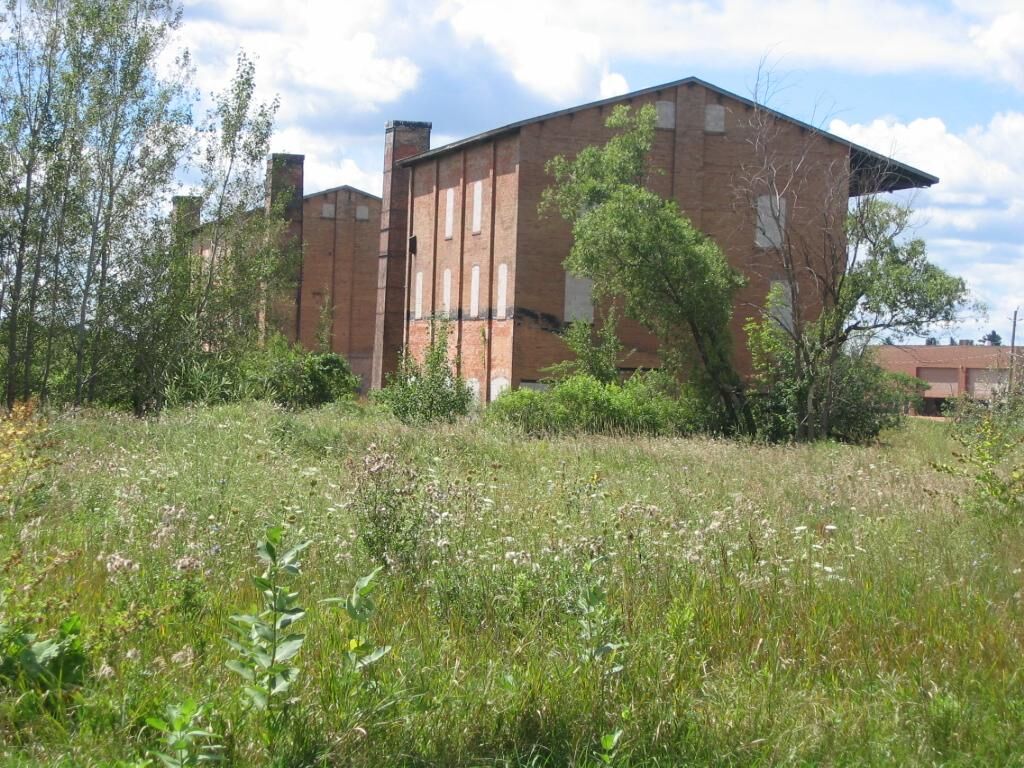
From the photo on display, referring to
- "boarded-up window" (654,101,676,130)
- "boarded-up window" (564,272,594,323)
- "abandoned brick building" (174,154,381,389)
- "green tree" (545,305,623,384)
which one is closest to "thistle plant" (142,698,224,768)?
"green tree" (545,305,623,384)

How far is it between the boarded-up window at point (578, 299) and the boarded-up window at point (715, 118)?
241 inches

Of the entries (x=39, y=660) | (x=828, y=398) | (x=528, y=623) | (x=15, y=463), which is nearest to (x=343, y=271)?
(x=828, y=398)

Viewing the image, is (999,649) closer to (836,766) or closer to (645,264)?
(836,766)

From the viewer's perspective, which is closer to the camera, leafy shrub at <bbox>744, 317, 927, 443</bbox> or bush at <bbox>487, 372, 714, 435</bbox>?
bush at <bbox>487, 372, 714, 435</bbox>

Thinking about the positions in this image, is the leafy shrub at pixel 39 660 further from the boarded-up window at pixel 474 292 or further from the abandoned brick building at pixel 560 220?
the boarded-up window at pixel 474 292

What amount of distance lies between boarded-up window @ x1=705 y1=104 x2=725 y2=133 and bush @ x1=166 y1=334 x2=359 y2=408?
44.3ft

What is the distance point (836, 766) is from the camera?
468 cm

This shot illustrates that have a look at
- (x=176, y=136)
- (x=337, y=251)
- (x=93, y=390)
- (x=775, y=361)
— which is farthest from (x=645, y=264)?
(x=337, y=251)

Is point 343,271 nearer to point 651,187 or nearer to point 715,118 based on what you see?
point 651,187

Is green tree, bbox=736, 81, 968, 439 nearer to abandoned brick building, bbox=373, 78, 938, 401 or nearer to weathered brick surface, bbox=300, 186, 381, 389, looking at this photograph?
abandoned brick building, bbox=373, 78, 938, 401

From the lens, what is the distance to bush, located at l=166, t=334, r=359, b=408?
883 inches

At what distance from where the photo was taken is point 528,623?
18.7 ft

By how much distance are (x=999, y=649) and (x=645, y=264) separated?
1986 centimetres

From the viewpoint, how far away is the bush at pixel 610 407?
2480 cm
